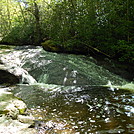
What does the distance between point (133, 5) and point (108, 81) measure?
4.74 m

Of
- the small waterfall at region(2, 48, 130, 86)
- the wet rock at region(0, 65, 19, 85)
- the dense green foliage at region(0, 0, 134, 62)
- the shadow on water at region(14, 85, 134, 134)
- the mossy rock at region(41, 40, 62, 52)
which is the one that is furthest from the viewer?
the mossy rock at region(41, 40, 62, 52)

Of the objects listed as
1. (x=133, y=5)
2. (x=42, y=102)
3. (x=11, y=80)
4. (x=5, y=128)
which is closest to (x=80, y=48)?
(x=133, y=5)

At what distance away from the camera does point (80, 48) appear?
12148 millimetres

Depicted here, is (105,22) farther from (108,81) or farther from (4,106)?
(4,106)

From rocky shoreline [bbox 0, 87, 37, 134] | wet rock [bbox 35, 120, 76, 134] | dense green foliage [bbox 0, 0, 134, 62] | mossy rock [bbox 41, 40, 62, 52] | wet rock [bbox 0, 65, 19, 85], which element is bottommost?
wet rock [bbox 0, 65, 19, 85]

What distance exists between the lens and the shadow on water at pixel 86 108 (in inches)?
135

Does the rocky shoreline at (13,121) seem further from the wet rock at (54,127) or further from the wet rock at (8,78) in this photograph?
the wet rock at (8,78)

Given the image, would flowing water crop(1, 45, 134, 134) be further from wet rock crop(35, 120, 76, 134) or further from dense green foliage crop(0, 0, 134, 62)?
dense green foliage crop(0, 0, 134, 62)

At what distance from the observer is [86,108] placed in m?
4.50

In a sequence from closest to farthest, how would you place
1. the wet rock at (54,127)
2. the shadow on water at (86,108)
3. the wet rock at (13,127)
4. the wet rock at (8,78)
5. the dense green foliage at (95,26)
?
the wet rock at (13,127), the wet rock at (54,127), the shadow on water at (86,108), the wet rock at (8,78), the dense green foliage at (95,26)

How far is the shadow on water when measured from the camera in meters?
3.44

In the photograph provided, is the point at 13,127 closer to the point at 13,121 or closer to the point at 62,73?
the point at 13,121

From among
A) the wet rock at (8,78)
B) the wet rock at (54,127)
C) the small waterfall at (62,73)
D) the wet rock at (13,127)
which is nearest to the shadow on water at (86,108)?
the wet rock at (54,127)

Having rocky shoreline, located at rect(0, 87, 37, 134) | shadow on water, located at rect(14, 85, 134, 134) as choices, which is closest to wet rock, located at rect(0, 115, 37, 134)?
rocky shoreline, located at rect(0, 87, 37, 134)
